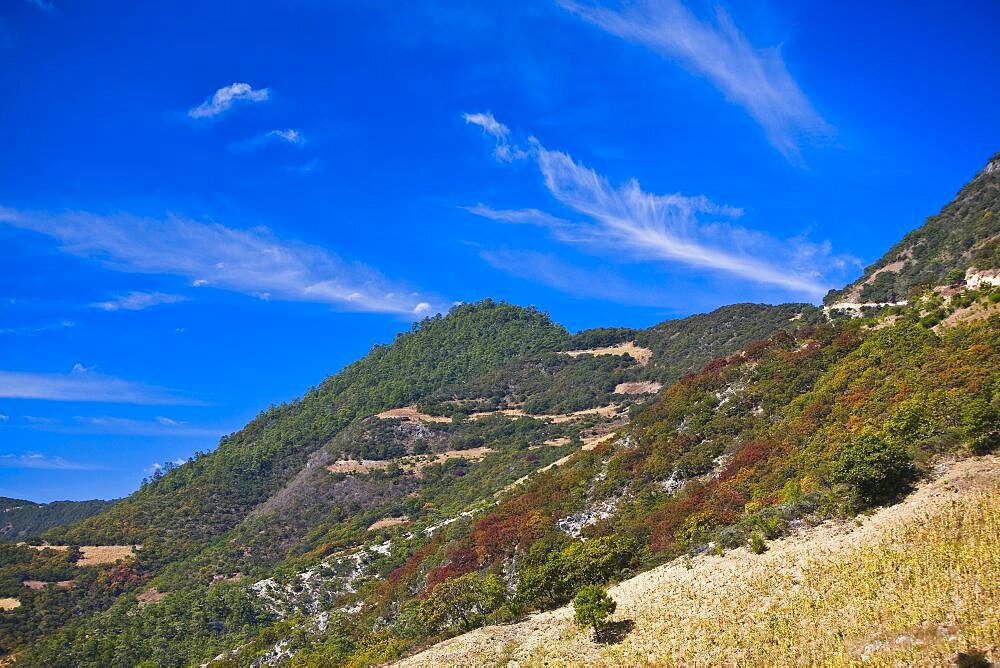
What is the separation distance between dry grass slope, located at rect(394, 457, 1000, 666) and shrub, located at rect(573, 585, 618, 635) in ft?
2.81

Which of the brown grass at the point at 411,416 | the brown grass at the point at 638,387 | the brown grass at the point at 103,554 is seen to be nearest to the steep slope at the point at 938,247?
the brown grass at the point at 638,387

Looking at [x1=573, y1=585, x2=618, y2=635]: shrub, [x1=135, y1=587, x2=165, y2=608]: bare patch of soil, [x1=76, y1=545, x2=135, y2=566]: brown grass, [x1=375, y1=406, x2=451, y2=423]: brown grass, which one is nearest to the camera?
[x1=573, y1=585, x2=618, y2=635]: shrub

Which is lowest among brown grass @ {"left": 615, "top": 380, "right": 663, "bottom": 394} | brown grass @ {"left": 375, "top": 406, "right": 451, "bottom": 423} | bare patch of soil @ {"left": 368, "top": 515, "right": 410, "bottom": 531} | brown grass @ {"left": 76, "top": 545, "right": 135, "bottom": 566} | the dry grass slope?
the dry grass slope

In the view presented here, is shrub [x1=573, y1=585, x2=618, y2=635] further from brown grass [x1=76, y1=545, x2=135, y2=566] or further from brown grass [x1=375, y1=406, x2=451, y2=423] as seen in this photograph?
brown grass [x1=375, y1=406, x2=451, y2=423]

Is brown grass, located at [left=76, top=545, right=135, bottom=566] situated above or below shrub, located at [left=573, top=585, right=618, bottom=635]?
above

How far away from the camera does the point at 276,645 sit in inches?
2409

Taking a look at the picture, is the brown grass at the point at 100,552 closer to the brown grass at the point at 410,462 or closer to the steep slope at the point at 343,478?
the steep slope at the point at 343,478

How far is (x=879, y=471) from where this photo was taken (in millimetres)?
30000

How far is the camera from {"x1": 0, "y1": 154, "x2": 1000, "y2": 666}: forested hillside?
36.0 metres

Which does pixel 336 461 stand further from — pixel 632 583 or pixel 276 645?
pixel 632 583

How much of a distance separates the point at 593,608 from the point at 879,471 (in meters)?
15.1

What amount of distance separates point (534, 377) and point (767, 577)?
16481 centimetres

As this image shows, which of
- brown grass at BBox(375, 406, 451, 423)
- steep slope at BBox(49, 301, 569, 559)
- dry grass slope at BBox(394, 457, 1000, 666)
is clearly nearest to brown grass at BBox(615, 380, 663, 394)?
brown grass at BBox(375, 406, 451, 423)

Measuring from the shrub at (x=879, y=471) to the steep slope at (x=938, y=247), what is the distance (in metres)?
63.4
